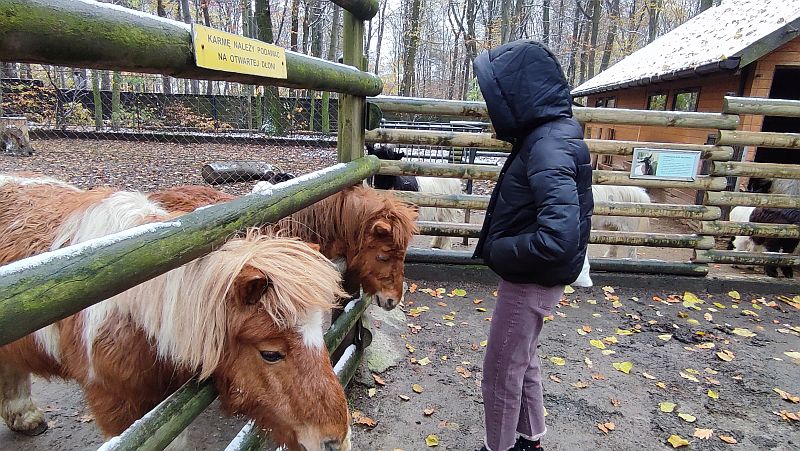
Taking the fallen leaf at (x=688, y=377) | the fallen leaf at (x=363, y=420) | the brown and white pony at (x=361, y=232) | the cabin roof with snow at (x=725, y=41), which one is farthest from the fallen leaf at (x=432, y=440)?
the cabin roof with snow at (x=725, y=41)

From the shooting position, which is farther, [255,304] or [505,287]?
[505,287]

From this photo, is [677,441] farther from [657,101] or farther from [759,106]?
[657,101]

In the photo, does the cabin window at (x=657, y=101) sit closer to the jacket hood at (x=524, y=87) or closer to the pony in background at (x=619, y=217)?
the pony in background at (x=619, y=217)

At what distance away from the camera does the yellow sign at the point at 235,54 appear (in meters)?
1.42

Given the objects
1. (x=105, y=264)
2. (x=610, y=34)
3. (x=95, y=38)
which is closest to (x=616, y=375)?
(x=105, y=264)

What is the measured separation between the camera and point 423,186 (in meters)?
6.55

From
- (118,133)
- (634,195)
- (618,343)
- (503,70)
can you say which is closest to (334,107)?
(118,133)

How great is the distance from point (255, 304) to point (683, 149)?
5.40 metres

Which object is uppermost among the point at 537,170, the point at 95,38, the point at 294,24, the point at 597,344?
the point at 294,24

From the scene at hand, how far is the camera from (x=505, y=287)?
8.15 ft

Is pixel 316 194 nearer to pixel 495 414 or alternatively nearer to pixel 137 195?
pixel 137 195

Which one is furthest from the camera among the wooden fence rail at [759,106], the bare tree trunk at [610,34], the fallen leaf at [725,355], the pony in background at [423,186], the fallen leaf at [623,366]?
the bare tree trunk at [610,34]

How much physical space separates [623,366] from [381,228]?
2.49 m

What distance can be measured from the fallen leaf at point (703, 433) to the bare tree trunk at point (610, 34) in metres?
24.0
